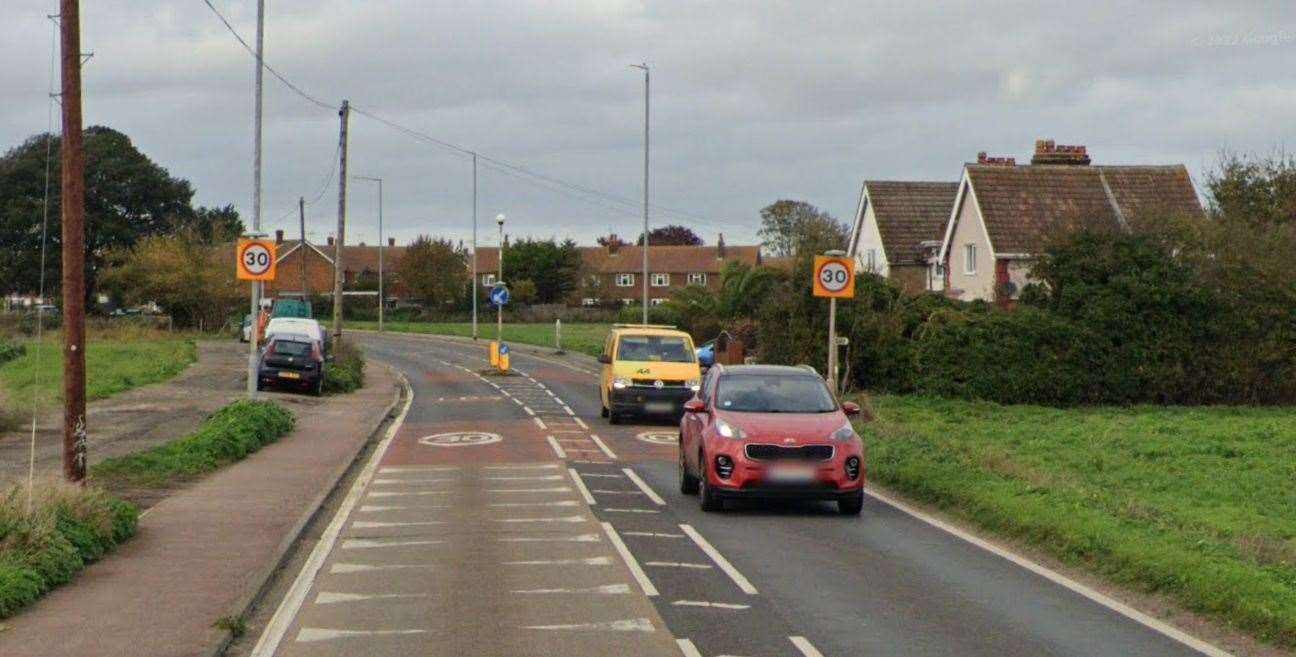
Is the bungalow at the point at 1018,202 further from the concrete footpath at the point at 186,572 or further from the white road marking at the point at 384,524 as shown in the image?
the white road marking at the point at 384,524

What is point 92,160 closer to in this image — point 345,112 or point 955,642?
point 345,112

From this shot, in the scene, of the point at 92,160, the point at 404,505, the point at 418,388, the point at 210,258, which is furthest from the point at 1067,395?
the point at 92,160

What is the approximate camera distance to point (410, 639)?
10.4 metres

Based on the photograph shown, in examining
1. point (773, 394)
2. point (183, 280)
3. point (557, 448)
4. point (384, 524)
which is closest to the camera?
point (384, 524)

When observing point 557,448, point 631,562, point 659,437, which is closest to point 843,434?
point 631,562

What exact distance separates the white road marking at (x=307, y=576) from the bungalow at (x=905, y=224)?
3717 centimetres

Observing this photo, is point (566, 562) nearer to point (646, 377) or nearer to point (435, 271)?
point (646, 377)

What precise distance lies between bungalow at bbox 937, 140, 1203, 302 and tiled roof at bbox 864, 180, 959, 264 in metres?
4.19

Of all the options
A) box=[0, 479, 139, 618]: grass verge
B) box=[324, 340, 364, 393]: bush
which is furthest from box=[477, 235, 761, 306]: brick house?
box=[0, 479, 139, 618]: grass verge

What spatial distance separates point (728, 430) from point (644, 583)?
487cm

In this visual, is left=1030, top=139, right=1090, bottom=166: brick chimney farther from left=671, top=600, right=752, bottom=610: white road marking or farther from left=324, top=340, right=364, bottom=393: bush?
left=671, top=600, right=752, bottom=610: white road marking

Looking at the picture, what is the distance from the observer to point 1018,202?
51750 mm

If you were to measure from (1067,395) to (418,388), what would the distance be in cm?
1837

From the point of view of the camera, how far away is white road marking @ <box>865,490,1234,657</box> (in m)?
10.5
